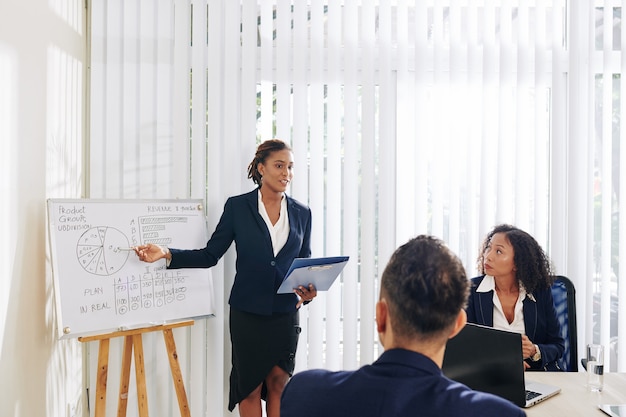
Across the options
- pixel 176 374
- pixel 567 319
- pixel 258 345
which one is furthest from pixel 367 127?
pixel 176 374

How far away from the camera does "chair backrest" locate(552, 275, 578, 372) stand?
102 inches

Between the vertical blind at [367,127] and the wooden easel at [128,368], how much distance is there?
0.38m

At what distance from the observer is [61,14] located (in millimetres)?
2914

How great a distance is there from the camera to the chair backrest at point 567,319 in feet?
8.50

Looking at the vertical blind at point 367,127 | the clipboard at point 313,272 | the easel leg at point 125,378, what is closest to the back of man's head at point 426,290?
the clipboard at point 313,272

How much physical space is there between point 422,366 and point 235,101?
8.23ft

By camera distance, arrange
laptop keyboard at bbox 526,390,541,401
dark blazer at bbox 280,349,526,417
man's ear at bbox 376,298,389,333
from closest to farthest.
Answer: dark blazer at bbox 280,349,526,417 < man's ear at bbox 376,298,389,333 < laptop keyboard at bbox 526,390,541,401

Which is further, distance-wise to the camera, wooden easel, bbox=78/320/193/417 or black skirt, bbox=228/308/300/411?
black skirt, bbox=228/308/300/411

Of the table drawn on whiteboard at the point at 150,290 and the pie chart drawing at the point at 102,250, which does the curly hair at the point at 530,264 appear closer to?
the table drawn on whiteboard at the point at 150,290

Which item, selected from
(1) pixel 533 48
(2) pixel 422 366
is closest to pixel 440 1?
(1) pixel 533 48

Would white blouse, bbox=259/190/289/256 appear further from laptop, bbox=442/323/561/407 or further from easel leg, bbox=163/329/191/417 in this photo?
laptop, bbox=442/323/561/407

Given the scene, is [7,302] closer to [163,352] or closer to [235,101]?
[163,352]

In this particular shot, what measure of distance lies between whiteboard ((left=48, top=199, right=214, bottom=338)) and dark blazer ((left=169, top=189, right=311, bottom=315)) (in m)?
0.14

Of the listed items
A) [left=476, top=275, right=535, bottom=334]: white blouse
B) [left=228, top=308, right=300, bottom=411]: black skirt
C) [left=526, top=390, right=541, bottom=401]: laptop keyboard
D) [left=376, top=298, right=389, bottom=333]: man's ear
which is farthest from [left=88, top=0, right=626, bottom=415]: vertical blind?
[left=376, top=298, right=389, bottom=333]: man's ear
